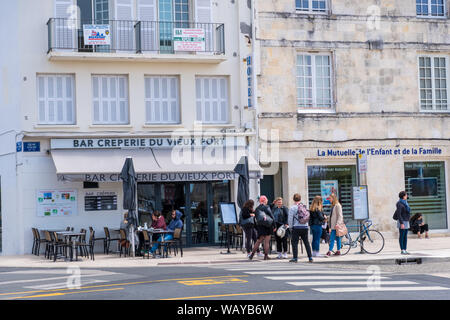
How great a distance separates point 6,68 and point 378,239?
12816 millimetres

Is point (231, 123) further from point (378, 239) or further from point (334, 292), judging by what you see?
point (334, 292)

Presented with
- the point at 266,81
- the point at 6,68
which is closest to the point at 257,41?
the point at 266,81

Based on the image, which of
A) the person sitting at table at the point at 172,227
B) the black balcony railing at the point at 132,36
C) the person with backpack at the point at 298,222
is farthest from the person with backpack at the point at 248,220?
the black balcony railing at the point at 132,36

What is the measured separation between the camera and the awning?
23.2 metres

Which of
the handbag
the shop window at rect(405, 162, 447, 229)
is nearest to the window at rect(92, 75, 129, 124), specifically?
the handbag

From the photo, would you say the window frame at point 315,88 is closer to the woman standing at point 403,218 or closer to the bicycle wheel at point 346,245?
the bicycle wheel at point 346,245

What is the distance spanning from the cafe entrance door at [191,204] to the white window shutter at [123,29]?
442 cm

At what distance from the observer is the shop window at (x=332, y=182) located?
2644 centimetres

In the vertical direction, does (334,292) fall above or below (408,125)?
below

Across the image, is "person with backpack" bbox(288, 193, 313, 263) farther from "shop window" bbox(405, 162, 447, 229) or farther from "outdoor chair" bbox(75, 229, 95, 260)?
"shop window" bbox(405, 162, 447, 229)

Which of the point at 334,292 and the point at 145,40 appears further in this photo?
the point at 145,40

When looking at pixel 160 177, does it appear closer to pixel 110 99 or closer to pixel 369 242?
pixel 110 99
